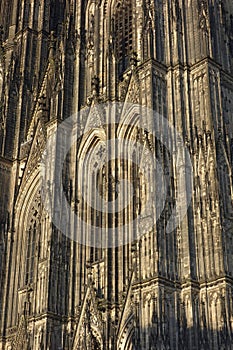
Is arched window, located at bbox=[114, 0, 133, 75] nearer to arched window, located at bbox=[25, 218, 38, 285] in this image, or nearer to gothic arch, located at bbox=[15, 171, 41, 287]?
gothic arch, located at bbox=[15, 171, 41, 287]

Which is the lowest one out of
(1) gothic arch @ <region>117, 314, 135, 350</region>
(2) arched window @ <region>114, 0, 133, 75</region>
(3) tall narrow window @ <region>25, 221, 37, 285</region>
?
(1) gothic arch @ <region>117, 314, 135, 350</region>

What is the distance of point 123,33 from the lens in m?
33.8

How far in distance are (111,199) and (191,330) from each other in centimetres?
748

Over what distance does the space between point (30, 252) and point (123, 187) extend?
6.95 meters

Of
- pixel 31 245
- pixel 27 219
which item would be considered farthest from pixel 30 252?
pixel 27 219

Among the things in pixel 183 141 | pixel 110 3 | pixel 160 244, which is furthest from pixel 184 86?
pixel 110 3

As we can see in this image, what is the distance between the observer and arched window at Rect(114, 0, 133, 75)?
32572mm

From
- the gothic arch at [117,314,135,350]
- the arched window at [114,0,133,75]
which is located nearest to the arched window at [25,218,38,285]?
the gothic arch at [117,314,135,350]

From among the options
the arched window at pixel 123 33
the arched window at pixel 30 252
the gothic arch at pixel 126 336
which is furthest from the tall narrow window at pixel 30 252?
the arched window at pixel 123 33

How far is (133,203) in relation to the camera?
2627 centimetres

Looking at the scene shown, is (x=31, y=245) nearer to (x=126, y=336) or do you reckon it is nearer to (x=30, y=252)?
(x=30, y=252)

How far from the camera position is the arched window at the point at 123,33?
107ft

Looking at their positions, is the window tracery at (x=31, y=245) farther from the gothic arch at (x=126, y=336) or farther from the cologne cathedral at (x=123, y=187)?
the gothic arch at (x=126, y=336)

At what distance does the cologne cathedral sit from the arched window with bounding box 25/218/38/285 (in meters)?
0.07
